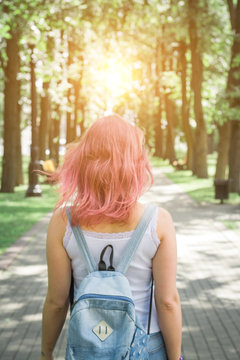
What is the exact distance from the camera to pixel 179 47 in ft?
114

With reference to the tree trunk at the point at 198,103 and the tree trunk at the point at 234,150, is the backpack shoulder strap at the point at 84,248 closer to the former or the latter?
the tree trunk at the point at 234,150

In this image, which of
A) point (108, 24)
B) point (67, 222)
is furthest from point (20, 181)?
point (67, 222)

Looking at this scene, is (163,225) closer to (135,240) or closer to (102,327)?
(135,240)

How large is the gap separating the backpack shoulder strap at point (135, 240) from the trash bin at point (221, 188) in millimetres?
16214

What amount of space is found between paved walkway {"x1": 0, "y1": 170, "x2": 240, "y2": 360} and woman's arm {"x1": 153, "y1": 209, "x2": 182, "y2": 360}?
277 centimetres

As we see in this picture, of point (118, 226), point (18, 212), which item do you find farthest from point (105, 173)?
point (18, 212)

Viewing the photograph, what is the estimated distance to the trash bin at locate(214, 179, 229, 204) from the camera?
18.4 meters

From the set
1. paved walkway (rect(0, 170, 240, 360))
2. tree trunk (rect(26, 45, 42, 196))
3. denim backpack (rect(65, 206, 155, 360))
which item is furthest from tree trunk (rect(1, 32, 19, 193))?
denim backpack (rect(65, 206, 155, 360))

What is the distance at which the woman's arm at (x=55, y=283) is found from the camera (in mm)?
2430

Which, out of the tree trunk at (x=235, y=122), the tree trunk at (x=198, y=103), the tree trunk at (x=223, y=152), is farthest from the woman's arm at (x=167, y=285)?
the tree trunk at (x=198, y=103)

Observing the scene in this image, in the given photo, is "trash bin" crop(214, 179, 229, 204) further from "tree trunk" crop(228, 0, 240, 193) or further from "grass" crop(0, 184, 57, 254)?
"grass" crop(0, 184, 57, 254)

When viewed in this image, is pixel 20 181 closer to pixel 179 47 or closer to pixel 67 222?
pixel 179 47

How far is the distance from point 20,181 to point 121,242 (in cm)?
2478

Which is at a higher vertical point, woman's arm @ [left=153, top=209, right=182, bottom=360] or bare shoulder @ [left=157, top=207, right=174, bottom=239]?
bare shoulder @ [left=157, top=207, right=174, bottom=239]
